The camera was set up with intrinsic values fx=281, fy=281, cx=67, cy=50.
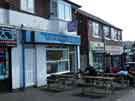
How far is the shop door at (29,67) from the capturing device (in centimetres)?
1596

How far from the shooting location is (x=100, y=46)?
31516 millimetres

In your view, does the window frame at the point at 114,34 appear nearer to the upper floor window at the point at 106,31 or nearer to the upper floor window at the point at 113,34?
the upper floor window at the point at 113,34

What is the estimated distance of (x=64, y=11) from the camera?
20.9 metres

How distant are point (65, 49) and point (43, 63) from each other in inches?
160

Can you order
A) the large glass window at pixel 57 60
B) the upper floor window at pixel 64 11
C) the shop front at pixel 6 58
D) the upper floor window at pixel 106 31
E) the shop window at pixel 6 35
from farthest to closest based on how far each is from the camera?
the upper floor window at pixel 106 31 → the upper floor window at pixel 64 11 → the large glass window at pixel 57 60 → the shop front at pixel 6 58 → the shop window at pixel 6 35

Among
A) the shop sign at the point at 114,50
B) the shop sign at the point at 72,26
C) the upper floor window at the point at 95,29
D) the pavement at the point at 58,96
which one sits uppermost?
the upper floor window at the point at 95,29

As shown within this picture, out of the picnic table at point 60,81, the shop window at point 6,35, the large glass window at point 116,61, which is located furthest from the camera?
the large glass window at point 116,61

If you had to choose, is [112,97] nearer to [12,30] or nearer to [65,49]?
[12,30]

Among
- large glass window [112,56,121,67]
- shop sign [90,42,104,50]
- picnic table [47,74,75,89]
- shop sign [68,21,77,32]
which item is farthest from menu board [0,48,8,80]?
large glass window [112,56,121,67]

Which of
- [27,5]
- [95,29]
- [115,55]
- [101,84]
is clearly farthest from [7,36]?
[115,55]

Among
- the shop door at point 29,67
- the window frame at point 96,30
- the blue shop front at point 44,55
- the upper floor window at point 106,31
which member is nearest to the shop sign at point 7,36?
the blue shop front at point 44,55

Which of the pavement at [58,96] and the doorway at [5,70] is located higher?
the doorway at [5,70]

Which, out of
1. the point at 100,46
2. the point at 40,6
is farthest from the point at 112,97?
the point at 100,46

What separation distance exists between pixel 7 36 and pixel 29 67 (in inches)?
117
